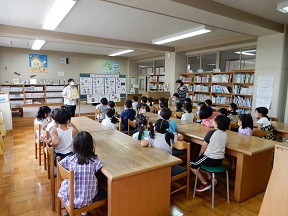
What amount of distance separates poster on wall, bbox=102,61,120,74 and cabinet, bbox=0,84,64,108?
239cm

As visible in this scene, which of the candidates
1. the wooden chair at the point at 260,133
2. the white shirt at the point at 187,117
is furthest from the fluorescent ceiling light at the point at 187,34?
the wooden chair at the point at 260,133

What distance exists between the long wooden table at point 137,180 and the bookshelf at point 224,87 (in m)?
4.56

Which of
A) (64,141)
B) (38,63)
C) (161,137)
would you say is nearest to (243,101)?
(161,137)

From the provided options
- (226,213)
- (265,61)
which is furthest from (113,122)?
(265,61)

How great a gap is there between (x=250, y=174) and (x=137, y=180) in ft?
5.05

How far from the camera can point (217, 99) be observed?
648cm

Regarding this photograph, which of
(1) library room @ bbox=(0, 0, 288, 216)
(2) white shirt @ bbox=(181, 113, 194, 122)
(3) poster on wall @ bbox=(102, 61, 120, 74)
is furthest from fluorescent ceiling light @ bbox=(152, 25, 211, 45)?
(3) poster on wall @ bbox=(102, 61, 120, 74)

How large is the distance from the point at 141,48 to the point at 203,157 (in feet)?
16.5

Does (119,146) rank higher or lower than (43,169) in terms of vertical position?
higher

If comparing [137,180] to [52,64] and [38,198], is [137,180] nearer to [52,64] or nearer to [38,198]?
[38,198]

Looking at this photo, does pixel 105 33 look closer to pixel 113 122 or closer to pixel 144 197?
pixel 113 122

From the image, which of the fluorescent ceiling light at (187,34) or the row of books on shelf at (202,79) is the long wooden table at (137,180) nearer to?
the fluorescent ceiling light at (187,34)

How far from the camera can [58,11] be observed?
362cm

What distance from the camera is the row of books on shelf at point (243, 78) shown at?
5.50 metres
